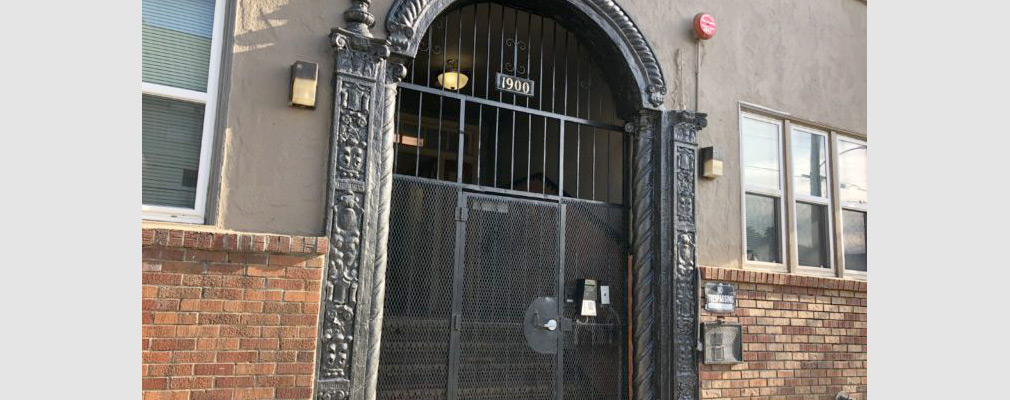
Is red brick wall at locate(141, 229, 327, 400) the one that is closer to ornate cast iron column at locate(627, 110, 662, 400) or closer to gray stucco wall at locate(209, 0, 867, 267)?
gray stucco wall at locate(209, 0, 867, 267)

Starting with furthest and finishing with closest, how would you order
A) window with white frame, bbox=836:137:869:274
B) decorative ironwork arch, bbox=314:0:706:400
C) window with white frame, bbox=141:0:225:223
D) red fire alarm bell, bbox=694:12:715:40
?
window with white frame, bbox=836:137:869:274
red fire alarm bell, bbox=694:12:715:40
decorative ironwork arch, bbox=314:0:706:400
window with white frame, bbox=141:0:225:223

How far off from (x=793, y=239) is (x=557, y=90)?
109 inches

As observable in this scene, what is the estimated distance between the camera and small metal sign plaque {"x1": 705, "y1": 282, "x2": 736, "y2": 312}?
5.90m

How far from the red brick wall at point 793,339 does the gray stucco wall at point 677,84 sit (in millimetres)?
429

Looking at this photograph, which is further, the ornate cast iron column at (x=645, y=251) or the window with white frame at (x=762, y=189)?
the window with white frame at (x=762, y=189)

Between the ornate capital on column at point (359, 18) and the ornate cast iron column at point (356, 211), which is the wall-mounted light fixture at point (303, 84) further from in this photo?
the ornate capital on column at point (359, 18)

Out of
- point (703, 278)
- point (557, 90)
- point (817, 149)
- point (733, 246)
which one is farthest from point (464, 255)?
point (817, 149)

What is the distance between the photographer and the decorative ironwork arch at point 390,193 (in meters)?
4.35

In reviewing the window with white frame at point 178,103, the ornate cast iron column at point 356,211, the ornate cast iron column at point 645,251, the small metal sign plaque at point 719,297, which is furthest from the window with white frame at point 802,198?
the window with white frame at point 178,103

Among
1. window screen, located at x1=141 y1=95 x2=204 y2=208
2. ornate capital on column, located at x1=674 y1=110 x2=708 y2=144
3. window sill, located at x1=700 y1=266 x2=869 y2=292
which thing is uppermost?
ornate capital on column, located at x1=674 y1=110 x2=708 y2=144

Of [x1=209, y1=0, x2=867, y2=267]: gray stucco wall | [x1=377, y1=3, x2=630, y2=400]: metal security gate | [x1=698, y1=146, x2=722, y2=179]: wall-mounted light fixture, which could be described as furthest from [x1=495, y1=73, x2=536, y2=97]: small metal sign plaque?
[x1=698, y1=146, x2=722, y2=179]: wall-mounted light fixture

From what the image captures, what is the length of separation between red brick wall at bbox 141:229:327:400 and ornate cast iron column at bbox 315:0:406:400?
13 cm

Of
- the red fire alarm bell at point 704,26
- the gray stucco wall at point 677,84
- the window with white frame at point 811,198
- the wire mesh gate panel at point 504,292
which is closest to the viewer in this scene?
the gray stucco wall at point 677,84

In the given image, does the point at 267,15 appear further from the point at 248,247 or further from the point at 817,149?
the point at 817,149
